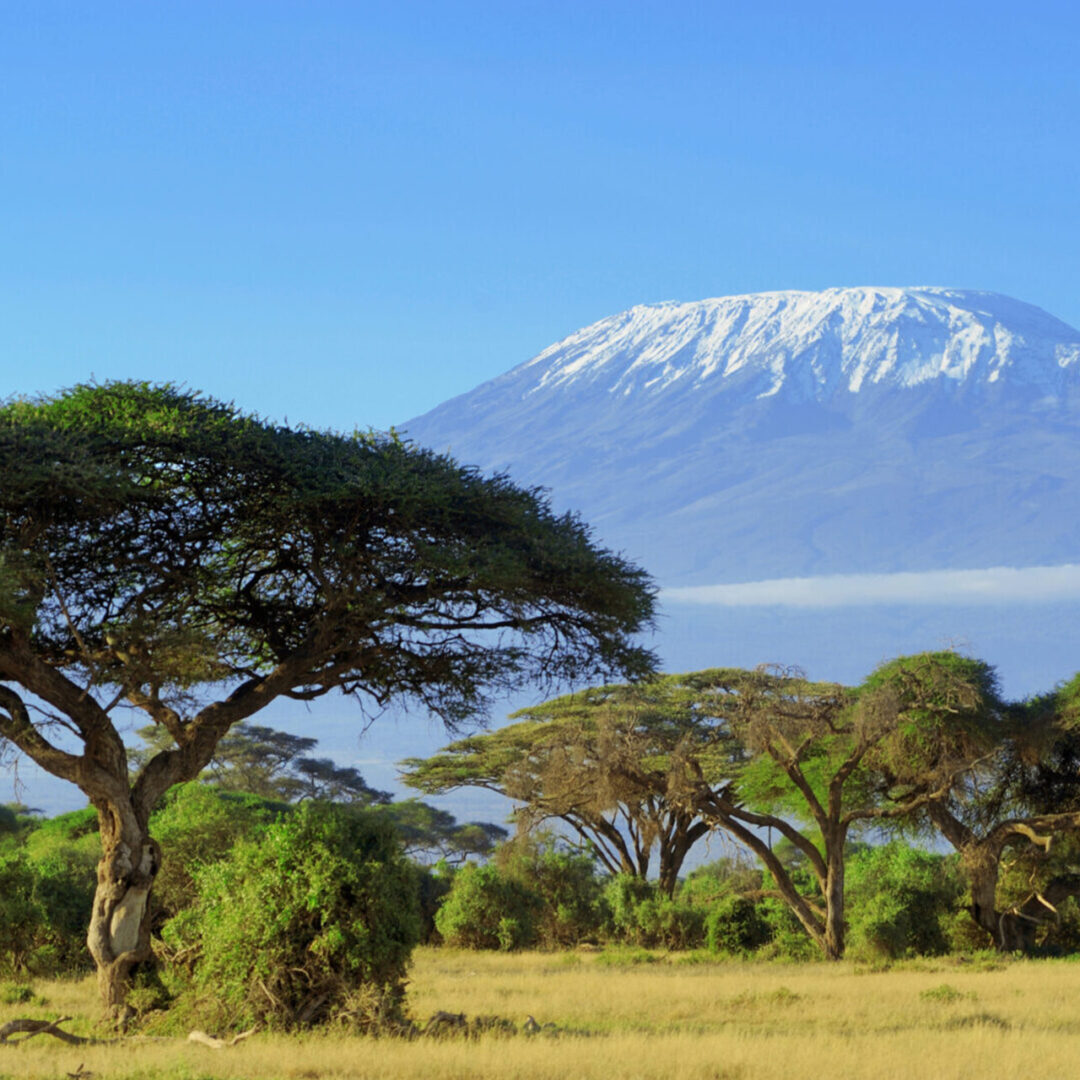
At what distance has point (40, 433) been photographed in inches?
755

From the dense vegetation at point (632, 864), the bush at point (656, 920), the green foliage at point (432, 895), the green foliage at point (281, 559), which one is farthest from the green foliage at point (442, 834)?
the green foliage at point (281, 559)

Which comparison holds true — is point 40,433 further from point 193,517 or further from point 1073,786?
point 1073,786

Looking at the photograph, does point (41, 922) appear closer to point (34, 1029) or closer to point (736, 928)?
point (34, 1029)

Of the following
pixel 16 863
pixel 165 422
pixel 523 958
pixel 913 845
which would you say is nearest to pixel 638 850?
pixel 913 845

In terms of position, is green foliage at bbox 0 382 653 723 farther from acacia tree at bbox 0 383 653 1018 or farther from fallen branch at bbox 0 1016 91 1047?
fallen branch at bbox 0 1016 91 1047

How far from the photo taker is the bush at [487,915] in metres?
37.1

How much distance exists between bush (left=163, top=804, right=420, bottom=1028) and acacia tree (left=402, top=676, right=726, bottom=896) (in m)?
14.6

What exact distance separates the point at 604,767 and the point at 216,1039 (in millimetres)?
16660

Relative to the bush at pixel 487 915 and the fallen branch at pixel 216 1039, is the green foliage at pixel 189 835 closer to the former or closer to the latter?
the fallen branch at pixel 216 1039

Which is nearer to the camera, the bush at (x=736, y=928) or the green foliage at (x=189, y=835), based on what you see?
the green foliage at (x=189, y=835)

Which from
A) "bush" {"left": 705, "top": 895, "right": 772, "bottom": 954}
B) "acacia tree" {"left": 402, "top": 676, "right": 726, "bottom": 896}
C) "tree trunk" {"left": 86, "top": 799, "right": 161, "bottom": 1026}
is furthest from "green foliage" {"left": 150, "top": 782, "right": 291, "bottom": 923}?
"bush" {"left": 705, "top": 895, "right": 772, "bottom": 954}

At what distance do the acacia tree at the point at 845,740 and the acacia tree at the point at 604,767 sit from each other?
59.7 inches

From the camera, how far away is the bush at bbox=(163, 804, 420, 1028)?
51.1 ft

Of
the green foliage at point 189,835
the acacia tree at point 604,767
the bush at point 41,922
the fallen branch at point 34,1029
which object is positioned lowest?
the fallen branch at point 34,1029
